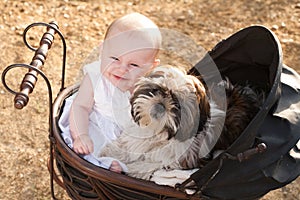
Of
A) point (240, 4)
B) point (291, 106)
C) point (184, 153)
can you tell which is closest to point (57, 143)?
point (184, 153)

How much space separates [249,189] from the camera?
1532 mm

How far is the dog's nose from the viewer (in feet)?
4.77

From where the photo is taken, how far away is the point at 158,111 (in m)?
1.46

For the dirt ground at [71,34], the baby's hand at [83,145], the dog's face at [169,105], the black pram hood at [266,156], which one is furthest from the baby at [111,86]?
the dirt ground at [71,34]

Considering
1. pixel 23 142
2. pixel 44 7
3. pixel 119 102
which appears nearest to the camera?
pixel 119 102

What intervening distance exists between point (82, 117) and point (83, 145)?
103 mm

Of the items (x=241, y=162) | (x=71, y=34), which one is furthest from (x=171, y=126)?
(x=71, y=34)

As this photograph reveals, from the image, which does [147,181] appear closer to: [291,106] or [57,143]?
[57,143]

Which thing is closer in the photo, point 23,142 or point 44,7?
point 23,142

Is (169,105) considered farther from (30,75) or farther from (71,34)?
(71,34)

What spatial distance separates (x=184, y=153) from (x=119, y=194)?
0.73 ft

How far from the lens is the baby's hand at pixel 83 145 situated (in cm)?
170

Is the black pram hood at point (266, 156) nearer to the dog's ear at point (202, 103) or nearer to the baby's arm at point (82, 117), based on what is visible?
the dog's ear at point (202, 103)

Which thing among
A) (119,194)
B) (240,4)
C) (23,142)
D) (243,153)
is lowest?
(23,142)
